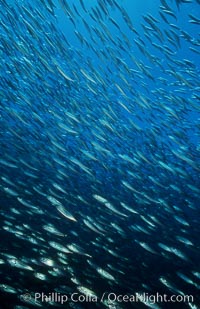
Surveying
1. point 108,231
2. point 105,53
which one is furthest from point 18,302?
A: point 105,53

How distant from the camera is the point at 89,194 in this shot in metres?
13.3

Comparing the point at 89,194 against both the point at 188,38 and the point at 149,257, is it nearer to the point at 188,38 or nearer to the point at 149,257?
the point at 149,257

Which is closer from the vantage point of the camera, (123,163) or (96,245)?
(96,245)

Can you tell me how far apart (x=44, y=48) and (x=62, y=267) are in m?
7.02

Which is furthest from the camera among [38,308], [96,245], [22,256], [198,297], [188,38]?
[188,38]

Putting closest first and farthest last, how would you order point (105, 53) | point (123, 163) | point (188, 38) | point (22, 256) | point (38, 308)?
1. point (38, 308)
2. point (22, 256)
3. point (188, 38)
4. point (105, 53)
5. point (123, 163)

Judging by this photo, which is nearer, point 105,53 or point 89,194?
point 105,53

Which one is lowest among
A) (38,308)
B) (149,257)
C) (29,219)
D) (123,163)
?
(38,308)

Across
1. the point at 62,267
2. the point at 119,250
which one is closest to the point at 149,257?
the point at 119,250

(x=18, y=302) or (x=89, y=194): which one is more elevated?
(x=89, y=194)

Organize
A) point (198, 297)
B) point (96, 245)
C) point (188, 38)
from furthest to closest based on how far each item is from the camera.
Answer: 1. point (188, 38)
2. point (96, 245)
3. point (198, 297)

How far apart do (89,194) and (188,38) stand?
7.47m

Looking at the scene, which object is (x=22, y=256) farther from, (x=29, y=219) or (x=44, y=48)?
(x=44, y=48)

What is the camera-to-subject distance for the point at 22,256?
6.13m
